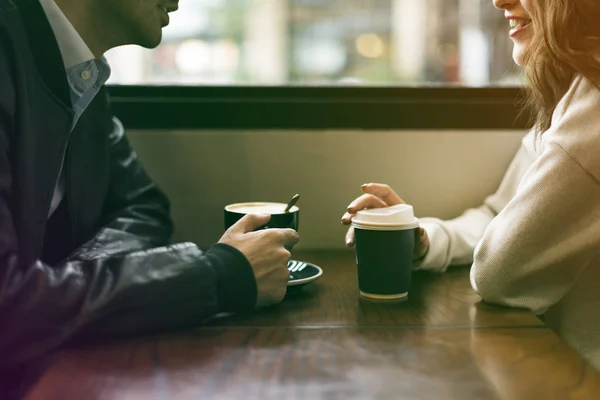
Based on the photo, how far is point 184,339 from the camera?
2.77ft

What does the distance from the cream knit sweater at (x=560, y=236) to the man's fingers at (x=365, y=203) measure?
23cm

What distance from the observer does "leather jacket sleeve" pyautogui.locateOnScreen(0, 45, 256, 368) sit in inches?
30.6

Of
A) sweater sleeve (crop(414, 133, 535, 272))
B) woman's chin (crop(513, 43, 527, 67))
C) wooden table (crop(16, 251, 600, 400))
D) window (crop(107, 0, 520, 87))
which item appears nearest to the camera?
wooden table (crop(16, 251, 600, 400))

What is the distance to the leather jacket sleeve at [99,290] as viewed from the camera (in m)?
0.78

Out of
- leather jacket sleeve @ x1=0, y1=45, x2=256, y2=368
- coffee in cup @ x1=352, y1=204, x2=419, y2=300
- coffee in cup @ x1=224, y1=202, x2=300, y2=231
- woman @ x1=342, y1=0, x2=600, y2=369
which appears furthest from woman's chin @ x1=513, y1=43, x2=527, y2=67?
leather jacket sleeve @ x1=0, y1=45, x2=256, y2=368

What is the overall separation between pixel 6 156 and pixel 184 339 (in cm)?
36

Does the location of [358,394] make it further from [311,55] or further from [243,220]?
[311,55]

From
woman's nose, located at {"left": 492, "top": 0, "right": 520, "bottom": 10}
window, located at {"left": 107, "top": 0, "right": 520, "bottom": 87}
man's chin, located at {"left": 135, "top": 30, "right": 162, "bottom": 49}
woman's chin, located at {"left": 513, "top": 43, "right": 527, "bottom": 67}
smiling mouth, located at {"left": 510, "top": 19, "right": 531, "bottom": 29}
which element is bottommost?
→ window, located at {"left": 107, "top": 0, "right": 520, "bottom": 87}

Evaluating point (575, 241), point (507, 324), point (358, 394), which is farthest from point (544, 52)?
point (358, 394)

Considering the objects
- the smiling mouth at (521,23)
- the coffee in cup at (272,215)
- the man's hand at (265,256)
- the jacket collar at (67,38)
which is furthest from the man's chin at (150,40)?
the smiling mouth at (521,23)

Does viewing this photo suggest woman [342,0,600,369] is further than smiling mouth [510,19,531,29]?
No

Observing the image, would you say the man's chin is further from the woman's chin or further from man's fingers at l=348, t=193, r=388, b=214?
the woman's chin

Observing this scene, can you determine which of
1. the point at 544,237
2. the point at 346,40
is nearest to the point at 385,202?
the point at 544,237

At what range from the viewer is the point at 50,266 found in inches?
33.9
